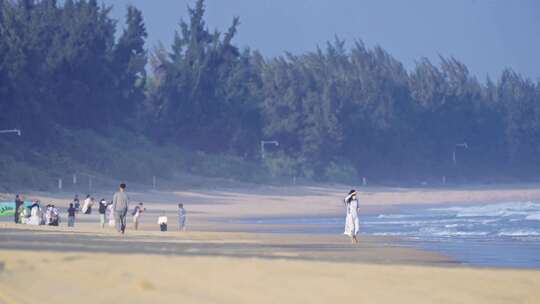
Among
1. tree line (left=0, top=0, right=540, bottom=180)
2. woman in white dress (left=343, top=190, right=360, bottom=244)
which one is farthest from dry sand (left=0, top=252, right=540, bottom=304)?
tree line (left=0, top=0, right=540, bottom=180)

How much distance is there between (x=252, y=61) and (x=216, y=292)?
263ft

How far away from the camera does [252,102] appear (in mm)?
78875

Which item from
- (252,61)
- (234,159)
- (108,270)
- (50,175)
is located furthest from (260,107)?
(108,270)

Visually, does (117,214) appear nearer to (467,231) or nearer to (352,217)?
(352,217)

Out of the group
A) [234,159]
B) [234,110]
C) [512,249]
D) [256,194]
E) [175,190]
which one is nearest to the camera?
[512,249]

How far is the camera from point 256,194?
62625 mm

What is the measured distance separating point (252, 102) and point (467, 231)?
46926mm

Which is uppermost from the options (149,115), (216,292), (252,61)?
(252,61)

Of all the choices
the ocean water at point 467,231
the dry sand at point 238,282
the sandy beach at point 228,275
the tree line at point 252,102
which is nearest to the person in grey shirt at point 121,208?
the sandy beach at point 228,275

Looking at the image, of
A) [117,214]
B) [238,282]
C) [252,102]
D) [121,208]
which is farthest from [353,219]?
[252,102]

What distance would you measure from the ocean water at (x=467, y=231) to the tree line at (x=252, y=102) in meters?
22.3

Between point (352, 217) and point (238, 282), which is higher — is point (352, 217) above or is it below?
above

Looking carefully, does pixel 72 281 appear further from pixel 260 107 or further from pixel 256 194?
pixel 260 107

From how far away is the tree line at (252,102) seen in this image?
63750mm
